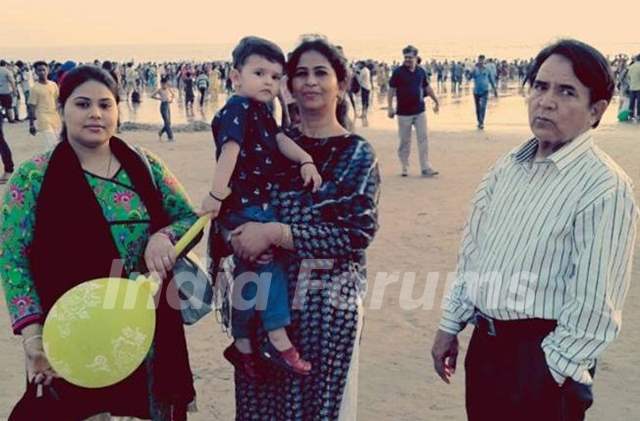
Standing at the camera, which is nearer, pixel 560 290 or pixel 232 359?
pixel 560 290

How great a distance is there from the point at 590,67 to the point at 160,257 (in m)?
1.68

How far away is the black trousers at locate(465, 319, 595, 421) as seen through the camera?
8.03 feet

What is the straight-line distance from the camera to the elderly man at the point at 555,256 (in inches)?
91.4

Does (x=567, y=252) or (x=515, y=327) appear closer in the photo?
(x=567, y=252)

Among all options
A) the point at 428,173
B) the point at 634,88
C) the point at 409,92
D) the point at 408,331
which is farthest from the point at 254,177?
the point at 634,88

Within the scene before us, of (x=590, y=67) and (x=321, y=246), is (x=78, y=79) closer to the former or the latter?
(x=321, y=246)

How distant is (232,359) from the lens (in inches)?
115

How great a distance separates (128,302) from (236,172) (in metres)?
0.66

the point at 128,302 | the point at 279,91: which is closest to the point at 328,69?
the point at 279,91

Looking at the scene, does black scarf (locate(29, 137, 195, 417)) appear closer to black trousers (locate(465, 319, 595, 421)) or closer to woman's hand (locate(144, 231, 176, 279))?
woman's hand (locate(144, 231, 176, 279))

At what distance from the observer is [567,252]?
2.39 m

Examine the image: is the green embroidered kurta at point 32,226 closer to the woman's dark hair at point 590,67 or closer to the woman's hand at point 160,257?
the woman's hand at point 160,257

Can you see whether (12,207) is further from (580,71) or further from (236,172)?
(580,71)

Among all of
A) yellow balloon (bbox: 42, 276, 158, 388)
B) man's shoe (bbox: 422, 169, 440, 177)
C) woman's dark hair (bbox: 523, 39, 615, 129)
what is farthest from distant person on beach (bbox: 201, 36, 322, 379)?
man's shoe (bbox: 422, 169, 440, 177)
